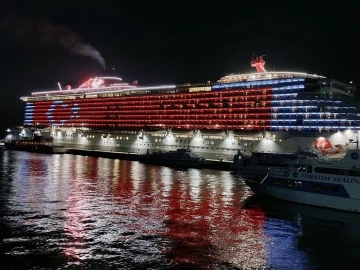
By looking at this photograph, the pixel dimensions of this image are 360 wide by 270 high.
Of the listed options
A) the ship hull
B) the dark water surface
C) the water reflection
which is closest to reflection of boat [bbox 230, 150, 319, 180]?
the ship hull

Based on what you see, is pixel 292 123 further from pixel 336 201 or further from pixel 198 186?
pixel 336 201

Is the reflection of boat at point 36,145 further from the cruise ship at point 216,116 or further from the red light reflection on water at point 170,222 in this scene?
the red light reflection on water at point 170,222

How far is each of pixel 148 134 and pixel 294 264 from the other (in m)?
70.2

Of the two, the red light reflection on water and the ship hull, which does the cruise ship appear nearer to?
the ship hull

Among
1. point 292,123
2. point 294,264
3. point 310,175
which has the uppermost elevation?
point 292,123

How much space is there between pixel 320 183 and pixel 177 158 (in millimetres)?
41147

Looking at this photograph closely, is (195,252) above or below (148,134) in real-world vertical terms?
below

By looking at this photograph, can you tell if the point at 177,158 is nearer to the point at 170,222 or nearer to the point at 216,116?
the point at 216,116

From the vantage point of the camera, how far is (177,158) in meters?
72.8

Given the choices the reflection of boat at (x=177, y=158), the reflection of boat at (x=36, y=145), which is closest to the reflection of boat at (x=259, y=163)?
the reflection of boat at (x=177, y=158)

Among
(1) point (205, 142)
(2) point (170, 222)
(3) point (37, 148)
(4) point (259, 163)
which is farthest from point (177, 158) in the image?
(3) point (37, 148)

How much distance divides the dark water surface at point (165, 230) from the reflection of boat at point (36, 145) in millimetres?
64573

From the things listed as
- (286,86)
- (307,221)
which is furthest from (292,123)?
(307,221)

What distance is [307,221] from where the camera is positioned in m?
28.7
